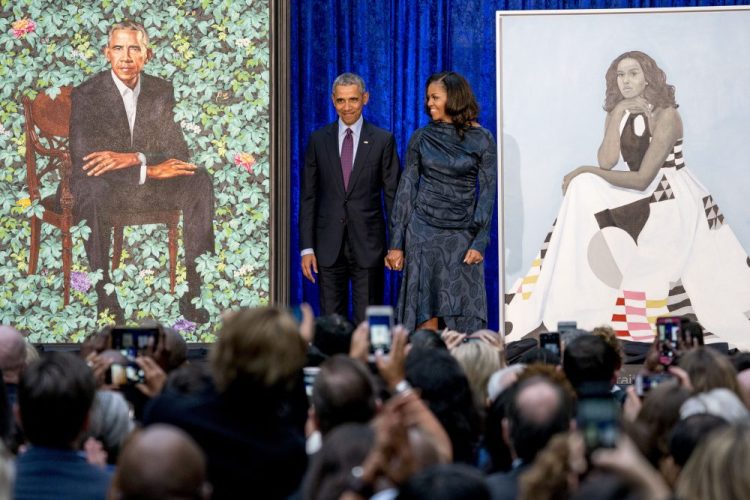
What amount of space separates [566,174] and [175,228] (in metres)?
2.27

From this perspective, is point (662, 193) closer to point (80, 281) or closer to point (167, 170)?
point (167, 170)

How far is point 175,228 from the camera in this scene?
22.4ft

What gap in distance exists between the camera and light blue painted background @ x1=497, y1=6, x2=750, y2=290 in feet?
22.5

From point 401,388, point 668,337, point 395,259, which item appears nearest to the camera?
point 401,388

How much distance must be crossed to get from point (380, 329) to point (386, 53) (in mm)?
4355

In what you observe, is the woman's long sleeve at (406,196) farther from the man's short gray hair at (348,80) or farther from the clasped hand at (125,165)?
the clasped hand at (125,165)

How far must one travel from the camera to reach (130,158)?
22.5 ft

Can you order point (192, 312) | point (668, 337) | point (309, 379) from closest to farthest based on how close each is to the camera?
point (309, 379) < point (668, 337) < point (192, 312)

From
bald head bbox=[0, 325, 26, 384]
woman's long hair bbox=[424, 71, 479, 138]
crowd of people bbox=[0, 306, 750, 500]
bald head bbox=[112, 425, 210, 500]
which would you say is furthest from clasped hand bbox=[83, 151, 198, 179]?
bald head bbox=[112, 425, 210, 500]

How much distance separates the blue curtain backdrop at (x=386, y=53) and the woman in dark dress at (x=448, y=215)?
3.39 feet

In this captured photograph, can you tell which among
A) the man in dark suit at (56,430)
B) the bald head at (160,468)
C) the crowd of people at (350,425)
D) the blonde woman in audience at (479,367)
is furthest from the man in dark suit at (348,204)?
the bald head at (160,468)

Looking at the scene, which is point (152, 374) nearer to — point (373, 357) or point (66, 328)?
point (373, 357)

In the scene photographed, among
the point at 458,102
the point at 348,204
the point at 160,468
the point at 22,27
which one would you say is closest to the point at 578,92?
the point at 458,102

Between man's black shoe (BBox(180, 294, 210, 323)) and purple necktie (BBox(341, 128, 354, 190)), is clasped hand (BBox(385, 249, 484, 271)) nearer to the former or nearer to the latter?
purple necktie (BBox(341, 128, 354, 190))
